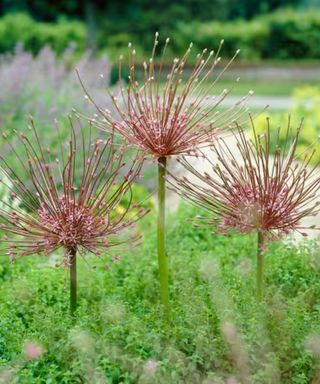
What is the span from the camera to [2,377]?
353cm

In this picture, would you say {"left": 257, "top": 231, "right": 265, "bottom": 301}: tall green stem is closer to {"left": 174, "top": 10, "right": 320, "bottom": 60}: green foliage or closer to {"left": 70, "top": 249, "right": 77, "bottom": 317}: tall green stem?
{"left": 70, "top": 249, "right": 77, "bottom": 317}: tall green stem

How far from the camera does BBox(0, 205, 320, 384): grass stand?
3.55 m

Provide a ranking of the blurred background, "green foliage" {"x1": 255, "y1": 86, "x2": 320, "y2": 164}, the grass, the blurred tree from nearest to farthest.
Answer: the grass
"green foliage" {"x1": 255, "y1": 86, "x2": 320, "y2": 164}
the blurred background
the blurred tree

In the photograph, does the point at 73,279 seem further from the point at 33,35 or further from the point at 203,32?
the point at 203,32

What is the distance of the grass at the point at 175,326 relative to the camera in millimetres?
3551

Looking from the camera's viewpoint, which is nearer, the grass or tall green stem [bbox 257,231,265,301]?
the grass

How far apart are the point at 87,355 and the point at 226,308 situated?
0.72m

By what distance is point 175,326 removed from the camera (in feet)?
12.6

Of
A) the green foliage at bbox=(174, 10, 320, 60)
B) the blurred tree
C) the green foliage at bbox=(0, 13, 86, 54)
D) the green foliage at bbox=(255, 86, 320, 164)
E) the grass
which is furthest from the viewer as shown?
the blurred tree

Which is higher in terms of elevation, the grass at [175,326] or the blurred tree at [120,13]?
the blurred tree at [120,13]

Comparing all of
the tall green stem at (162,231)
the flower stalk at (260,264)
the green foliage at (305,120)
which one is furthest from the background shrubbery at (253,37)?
the flower stalk at (260,264)

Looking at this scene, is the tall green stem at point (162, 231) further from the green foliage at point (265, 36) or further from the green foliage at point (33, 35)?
the green foliage at point (265, 36)

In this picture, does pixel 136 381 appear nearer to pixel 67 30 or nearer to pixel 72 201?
pixel 72 201

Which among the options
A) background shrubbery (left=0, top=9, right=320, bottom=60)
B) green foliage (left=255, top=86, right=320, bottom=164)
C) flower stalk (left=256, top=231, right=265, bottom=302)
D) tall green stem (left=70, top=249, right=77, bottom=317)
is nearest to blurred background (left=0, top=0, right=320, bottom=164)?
background shrubbery (left=0, top=9, right=320, bottom=60)
